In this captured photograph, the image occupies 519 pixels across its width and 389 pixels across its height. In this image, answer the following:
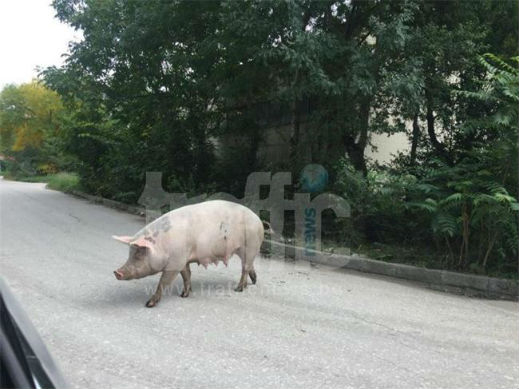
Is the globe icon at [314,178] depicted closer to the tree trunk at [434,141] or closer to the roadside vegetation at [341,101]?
the roadside vegetation at [341,101]

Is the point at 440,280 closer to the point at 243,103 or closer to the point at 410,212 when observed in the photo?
the point at 410,212

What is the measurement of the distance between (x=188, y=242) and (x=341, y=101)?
5.62 meters

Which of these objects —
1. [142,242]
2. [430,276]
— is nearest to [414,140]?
[430,276]

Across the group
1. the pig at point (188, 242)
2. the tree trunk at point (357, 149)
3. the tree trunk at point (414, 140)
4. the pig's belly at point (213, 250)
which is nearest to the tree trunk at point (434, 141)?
the tree trunk at point (414, 140)

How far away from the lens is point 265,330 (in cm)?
484

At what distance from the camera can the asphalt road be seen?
3.84 m

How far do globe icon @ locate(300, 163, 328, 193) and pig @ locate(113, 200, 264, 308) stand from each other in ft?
13.8

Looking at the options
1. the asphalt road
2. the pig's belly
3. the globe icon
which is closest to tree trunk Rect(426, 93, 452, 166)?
the globe icon

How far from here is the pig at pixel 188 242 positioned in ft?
17.3

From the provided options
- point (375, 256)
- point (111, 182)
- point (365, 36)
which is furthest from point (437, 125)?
point (111, 182)

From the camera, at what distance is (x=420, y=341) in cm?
478

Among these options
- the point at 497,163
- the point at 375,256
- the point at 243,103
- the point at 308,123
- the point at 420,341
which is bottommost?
the point at 420,341

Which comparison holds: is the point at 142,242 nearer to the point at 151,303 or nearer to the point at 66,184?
the point at 151,303

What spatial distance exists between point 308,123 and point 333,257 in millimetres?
3926
